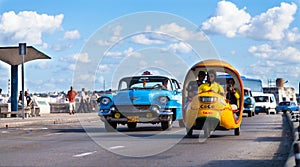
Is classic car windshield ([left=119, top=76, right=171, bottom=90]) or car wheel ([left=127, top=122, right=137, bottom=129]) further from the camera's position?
car wheel ([left=127, top=122, right=137, bottom=129])

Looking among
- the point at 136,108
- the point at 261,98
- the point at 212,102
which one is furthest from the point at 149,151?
the point at 261,98

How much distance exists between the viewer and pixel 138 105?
19891 mm

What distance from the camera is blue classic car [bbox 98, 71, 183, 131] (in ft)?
65.2

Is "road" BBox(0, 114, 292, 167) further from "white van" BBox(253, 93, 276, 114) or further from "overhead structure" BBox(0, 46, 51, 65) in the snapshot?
"white van" BBox(253, 93, 276, 114)

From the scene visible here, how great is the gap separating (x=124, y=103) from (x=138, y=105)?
20.3 inches

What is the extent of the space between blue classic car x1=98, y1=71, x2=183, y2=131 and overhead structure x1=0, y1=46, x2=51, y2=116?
35.3 ft

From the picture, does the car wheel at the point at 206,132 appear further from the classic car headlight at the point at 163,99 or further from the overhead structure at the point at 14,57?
the overhead structure at the point at 14,57

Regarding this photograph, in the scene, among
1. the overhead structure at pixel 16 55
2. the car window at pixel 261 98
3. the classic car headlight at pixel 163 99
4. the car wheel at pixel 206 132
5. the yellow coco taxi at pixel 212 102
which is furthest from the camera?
the car window at pixel 261 98

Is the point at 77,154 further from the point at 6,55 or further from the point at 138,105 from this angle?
the point at 6,55

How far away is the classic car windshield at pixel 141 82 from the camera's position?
21202mm

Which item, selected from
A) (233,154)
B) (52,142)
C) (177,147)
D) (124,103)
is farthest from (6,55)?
(233,154)

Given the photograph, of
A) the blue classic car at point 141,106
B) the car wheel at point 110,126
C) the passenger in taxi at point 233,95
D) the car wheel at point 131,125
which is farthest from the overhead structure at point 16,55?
the passenger in taxi at point 233,95

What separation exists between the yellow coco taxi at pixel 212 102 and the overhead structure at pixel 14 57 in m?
14.1

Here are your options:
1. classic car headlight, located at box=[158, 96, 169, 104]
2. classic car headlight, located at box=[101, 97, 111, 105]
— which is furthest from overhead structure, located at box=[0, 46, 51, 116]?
classic car headlight, located at box=[158, 96, 169, 104]
